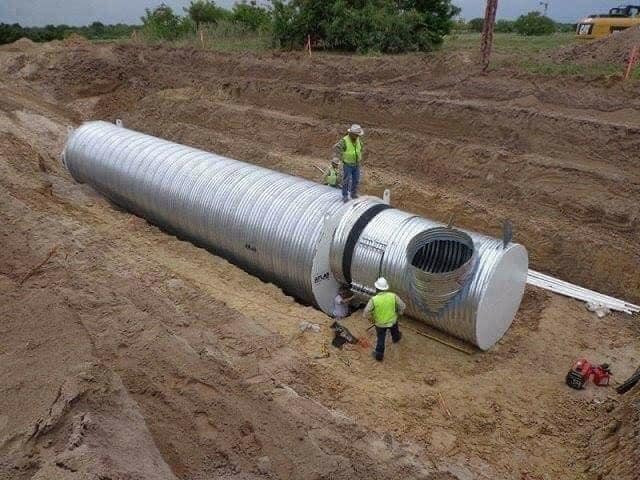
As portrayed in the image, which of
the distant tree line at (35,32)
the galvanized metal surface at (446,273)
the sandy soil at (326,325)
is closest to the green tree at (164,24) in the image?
the distant tree line at (35,32)

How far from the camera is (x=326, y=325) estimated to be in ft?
31.4


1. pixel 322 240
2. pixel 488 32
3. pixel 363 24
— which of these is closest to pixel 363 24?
pixel 363 24

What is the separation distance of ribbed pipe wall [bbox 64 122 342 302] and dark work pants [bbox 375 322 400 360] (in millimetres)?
1851

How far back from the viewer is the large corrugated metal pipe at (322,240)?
861 cm

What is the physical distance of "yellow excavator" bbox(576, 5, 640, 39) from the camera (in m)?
26.4

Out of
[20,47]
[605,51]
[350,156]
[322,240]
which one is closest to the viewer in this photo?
[322,240]

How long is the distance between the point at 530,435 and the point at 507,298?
239 cm

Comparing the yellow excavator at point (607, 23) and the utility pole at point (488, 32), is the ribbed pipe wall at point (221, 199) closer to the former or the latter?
the utility pole at point (488, 32)

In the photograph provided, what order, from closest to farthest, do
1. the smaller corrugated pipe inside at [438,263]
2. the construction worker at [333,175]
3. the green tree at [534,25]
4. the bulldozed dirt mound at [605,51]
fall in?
the smaller corrugated pipe inside at [438,263] → the construction worker at [333,175] → the bulldozed dirt mound at [605,51] → the green tree at [534,25]

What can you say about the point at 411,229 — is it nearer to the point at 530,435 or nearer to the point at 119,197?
the point at 530,435

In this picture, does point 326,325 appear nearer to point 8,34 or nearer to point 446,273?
point 446,273

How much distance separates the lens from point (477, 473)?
21.8ft

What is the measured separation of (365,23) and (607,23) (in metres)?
12.1

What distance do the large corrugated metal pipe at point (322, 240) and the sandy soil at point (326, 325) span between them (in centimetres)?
58
